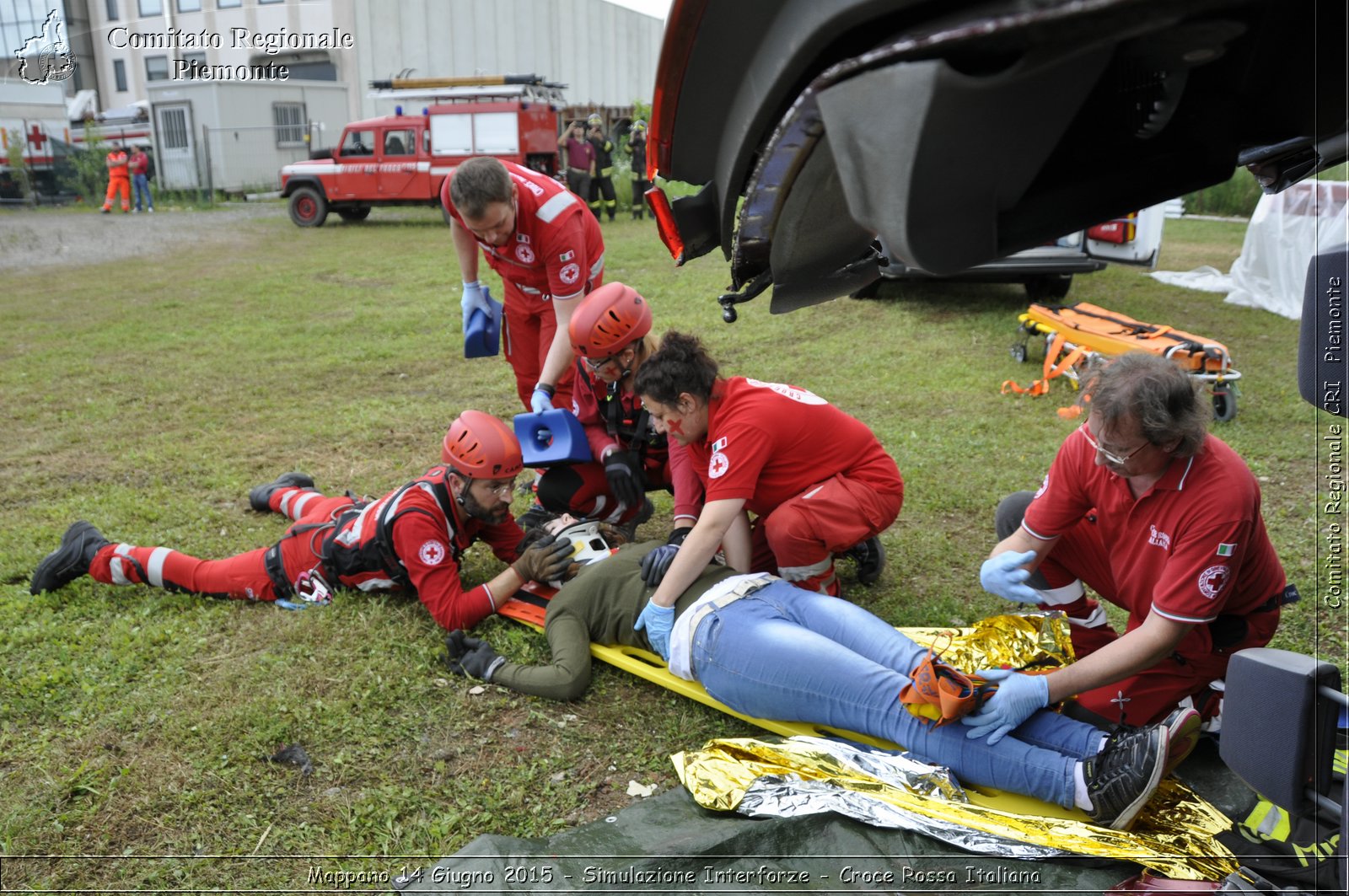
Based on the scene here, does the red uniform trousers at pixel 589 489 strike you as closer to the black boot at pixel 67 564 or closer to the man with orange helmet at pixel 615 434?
the man with orange helmet at pixel 615 434

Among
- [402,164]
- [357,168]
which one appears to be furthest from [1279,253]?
[357,168]

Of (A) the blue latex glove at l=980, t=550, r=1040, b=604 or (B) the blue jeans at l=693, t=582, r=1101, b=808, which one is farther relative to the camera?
(A) the blue latex glove at l=980, t=550, r=1040, b=604

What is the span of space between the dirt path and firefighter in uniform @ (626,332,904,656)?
13.1 m

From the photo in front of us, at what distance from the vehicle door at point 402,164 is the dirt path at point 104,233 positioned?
2.77 m

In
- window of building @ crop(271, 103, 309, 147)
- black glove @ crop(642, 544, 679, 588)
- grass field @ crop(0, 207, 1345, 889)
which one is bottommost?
grass field @ crop(0, 207, 1345, 889)

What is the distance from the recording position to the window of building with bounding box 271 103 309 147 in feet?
79.3

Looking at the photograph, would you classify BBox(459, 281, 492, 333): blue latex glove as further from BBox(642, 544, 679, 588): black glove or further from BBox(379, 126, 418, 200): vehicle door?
BBox(379, 126, 418, 200): vehicle door

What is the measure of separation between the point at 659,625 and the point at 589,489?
130cm

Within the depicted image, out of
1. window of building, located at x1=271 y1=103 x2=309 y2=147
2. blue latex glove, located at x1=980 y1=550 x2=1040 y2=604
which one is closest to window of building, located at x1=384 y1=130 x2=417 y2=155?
window of building, located at x1=271 y1=103 x2=309 y2=147

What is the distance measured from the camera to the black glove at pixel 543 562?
12.1ft

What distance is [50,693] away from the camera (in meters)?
3.30

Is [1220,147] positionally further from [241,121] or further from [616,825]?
[241,121]

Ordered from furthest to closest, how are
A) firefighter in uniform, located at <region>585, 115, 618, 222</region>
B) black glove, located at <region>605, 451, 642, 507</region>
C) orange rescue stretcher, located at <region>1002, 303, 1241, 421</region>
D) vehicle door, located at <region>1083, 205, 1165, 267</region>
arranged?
firefighter in uniform, located at <region>585, 115, 618, 222</region> → vehicle door, located at <region>1083, 205, 1165, 267</region> → orange rescue stretcher, located at <region>1002, 303, 1241, 421</region> → black glove, located at <region>605, 451, 642, 507</region>

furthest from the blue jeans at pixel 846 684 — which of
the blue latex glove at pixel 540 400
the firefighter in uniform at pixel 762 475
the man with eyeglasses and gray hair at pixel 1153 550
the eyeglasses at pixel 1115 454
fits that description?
the blue latex glove at pixel 540 400
